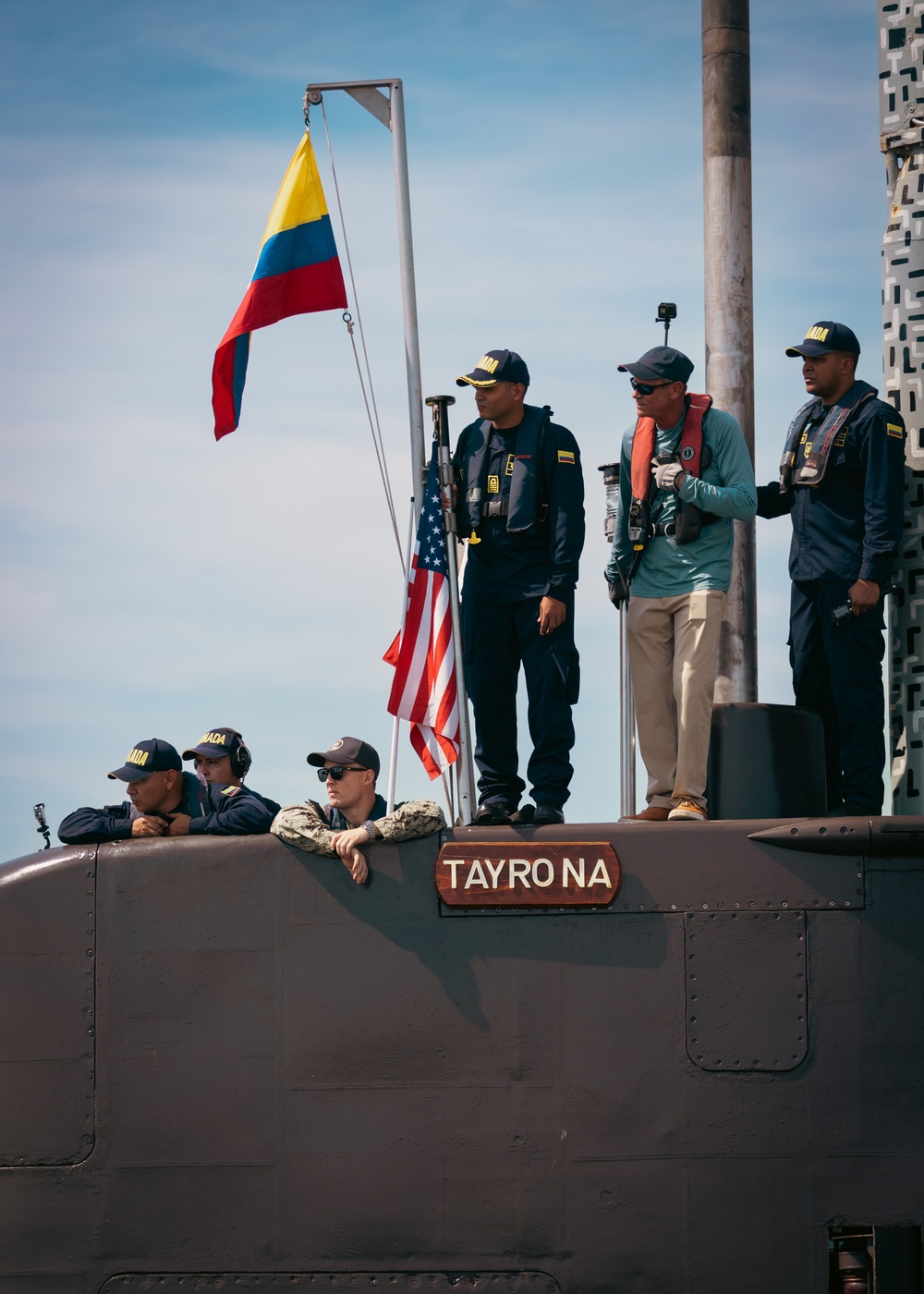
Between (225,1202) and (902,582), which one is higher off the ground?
(902,582)

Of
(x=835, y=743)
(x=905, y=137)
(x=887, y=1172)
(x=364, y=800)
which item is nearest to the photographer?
(x=887, y=1172)

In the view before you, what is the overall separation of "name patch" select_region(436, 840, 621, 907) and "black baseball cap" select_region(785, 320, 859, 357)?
112 inches

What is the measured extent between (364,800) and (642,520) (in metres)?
1.87

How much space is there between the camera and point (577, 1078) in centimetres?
657

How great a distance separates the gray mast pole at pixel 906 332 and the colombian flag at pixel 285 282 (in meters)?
3.06

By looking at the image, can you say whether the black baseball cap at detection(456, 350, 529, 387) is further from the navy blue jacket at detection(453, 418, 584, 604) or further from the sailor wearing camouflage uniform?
the sailor wearing camouflage uniform

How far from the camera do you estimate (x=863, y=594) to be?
7699mm

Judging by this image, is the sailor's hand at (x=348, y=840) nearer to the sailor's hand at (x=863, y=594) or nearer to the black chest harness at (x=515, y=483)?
the black chest harness at (x=515, y=483)

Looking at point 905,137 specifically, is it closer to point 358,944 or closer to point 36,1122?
point 358,944

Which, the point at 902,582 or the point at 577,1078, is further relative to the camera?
the point at 902,582

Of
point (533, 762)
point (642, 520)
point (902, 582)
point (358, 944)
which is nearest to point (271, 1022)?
point (358, 944)

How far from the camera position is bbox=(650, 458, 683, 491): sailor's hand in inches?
301

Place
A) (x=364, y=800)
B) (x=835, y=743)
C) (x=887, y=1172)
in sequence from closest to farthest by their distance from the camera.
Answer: (x=887, y=1172)
(x=364, y=800)
(x=835, y=743)

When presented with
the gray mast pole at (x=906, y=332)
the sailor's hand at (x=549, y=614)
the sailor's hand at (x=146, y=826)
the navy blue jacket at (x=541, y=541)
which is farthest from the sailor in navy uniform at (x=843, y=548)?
the sailor's hand at (x=146, y=826)
